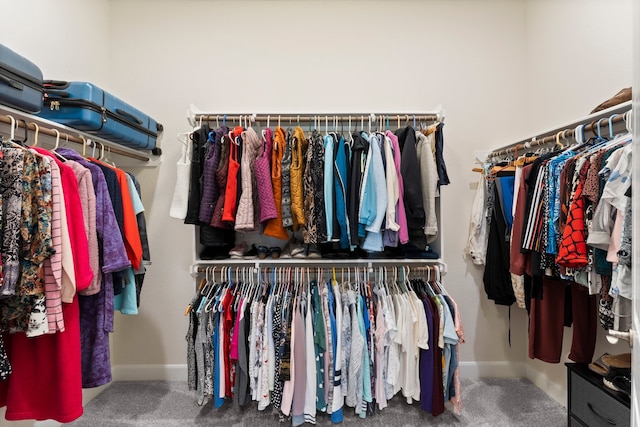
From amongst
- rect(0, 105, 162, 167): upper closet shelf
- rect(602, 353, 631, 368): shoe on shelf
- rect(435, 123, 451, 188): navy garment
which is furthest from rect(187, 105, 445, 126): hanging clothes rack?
rect(602, 353, 631, 368): shoe on shelf

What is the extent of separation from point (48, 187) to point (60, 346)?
2.03 ft

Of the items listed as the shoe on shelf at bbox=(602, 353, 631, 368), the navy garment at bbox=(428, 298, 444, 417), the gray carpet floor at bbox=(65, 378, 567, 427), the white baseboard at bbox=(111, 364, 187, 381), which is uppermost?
the shoe on shelf at bbox=(602, 353, 631, 368)

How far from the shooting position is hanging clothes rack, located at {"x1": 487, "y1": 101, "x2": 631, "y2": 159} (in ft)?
4.33

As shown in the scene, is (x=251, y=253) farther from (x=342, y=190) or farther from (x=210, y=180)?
(x=342, y=190)

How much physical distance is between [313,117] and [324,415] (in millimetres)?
1860

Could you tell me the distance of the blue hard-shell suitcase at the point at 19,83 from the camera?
1.08 m

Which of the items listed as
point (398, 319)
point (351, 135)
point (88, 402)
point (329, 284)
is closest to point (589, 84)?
point (351, 135)

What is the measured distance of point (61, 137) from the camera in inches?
56.1

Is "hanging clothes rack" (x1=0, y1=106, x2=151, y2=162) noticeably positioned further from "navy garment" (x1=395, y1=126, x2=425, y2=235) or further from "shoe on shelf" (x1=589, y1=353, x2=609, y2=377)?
"shoe on shelf" (x1=589, y1=353, x2=609, y2=377)

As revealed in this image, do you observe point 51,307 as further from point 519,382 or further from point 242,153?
point 519,382

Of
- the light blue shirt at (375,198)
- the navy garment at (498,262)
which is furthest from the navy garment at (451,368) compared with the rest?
the light blue shirt at (375,198)

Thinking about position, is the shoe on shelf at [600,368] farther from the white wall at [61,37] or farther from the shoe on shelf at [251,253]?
the white wall at [61,37]

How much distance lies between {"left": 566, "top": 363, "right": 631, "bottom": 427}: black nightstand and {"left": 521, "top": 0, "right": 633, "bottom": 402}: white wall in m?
0.33

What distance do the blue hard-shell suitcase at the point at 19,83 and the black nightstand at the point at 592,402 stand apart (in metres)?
2.62
